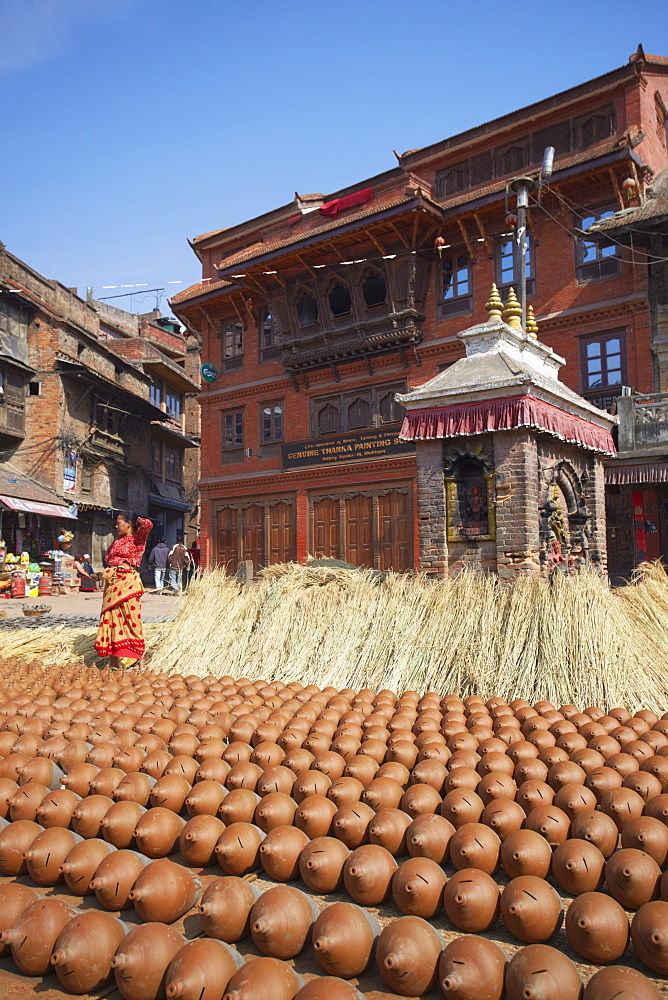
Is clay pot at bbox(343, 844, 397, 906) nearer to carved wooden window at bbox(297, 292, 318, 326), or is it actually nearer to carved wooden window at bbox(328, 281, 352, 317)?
carved wooden window at bbox(328, 281, 352, 317)

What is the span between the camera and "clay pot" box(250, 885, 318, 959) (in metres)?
2.41

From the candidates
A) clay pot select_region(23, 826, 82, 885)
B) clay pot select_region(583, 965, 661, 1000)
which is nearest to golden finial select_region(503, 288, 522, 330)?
clay pot select_region(23, 826, 82, 885)

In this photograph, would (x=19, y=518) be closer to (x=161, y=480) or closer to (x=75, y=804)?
(x=161, y=480)

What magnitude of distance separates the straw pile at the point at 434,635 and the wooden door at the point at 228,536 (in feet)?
47.0

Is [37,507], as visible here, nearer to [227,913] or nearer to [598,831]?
[227,913]

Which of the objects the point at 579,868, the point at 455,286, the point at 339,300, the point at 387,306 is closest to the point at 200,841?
the point at 579,868

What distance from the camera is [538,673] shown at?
20.0 feet

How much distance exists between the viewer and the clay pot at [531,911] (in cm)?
251

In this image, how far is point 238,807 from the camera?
134 inches

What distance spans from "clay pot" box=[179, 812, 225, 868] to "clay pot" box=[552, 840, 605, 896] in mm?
1447

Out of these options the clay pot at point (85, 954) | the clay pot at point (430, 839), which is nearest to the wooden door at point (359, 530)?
the clay pot at point (430, 839)

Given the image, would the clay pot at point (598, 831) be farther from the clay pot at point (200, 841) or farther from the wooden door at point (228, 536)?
the wooden door at point (228, 536)

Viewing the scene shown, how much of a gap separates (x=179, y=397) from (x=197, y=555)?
50.5 ft

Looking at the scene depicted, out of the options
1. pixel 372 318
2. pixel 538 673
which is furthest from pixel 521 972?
pixel 372 318
